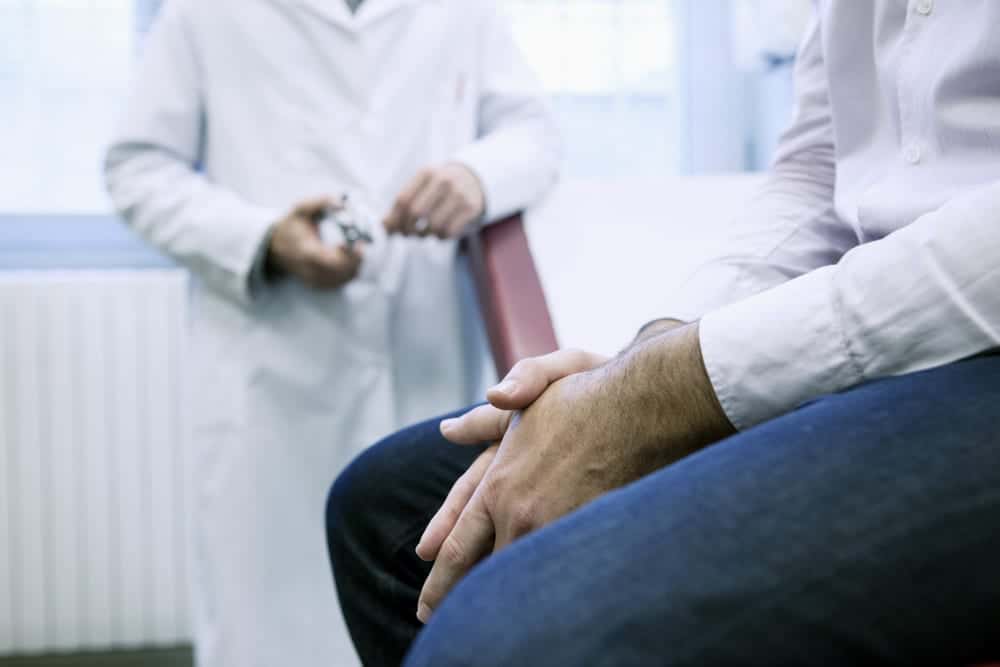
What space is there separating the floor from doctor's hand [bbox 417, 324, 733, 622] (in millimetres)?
1454

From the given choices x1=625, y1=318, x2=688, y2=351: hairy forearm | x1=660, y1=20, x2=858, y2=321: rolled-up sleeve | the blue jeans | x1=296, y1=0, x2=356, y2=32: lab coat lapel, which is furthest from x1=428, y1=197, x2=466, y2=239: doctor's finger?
the blue jeans

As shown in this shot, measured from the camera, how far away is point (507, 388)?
1.94 ft

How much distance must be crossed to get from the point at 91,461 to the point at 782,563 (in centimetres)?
161

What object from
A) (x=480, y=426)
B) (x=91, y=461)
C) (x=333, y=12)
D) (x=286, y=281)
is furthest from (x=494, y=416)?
(x=91, y=461)

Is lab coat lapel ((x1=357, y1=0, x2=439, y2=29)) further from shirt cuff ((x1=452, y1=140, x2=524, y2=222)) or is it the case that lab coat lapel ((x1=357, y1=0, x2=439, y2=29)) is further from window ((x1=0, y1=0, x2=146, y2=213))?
window ((x1=0, y1=0, x2=146, y2=213))

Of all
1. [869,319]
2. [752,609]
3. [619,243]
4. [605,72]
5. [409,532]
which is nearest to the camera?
[752,609]

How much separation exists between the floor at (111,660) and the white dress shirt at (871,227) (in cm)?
147

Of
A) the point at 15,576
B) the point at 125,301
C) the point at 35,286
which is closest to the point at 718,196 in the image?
the point at 125,301

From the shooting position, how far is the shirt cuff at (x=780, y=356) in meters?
0.52

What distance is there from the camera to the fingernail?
0.59m

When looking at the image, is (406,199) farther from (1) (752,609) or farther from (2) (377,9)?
(1) (752,609)

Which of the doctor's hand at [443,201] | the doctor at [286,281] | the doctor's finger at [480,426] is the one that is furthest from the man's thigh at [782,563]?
the doctor at [286,281]

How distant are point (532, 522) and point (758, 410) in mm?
144

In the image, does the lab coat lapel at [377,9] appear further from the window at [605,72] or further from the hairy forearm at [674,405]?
the hairy forearm at [674,405]
